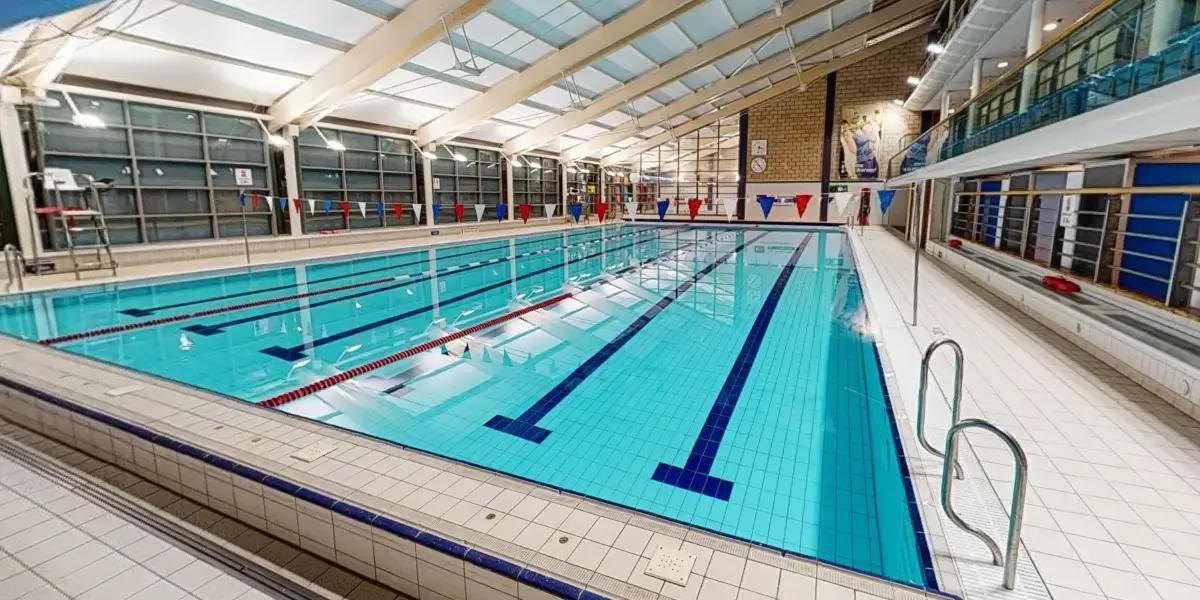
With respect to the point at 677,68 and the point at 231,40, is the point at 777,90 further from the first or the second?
the point at 231,40

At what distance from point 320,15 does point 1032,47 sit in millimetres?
8735

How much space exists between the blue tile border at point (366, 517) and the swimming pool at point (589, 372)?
95 cm

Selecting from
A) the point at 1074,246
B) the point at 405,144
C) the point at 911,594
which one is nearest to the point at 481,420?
the point at 911,594

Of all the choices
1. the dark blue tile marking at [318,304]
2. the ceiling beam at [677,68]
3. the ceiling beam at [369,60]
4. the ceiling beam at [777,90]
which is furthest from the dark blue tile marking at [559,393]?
the ceiling beam at [777,90]

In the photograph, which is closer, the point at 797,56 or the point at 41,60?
the point at 41,60

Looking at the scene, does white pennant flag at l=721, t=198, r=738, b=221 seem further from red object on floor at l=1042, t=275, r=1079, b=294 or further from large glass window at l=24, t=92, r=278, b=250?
large glass window at l=24, t=92, r=278, b=250

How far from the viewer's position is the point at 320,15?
274 inches

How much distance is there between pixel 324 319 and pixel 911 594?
218 inches

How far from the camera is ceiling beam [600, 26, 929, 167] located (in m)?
15.2

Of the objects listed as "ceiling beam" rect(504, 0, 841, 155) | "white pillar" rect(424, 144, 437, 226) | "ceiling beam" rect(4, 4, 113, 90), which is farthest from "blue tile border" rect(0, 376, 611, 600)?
"white pillar" rect(424, 144, 437, 226)

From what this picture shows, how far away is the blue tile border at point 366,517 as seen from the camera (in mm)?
1347

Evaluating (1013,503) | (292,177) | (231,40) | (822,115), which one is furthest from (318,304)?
(822,115)

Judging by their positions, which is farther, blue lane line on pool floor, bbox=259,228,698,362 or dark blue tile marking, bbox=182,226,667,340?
dark blue tile marking, bbox=182,226,667,340

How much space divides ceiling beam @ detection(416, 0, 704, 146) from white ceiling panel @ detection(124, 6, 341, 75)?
129 inches
